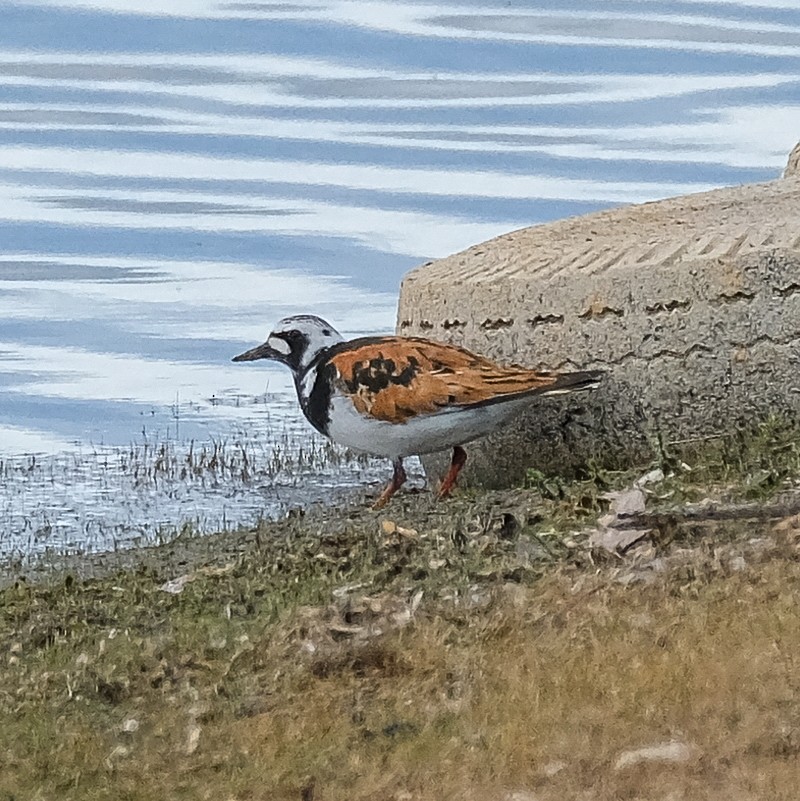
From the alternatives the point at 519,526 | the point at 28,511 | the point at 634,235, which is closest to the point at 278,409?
the point at 28,511

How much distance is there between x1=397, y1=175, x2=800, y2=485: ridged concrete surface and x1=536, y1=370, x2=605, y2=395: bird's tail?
0.20 m

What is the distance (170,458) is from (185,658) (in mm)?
6307

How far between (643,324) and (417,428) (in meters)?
1.17

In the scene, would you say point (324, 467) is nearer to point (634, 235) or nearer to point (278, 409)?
point (278, 409)

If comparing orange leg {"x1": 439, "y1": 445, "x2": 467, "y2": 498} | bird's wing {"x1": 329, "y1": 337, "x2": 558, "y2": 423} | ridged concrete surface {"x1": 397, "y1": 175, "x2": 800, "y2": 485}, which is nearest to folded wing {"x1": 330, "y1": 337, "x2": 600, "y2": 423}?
bird's wing {"x1": 329, "y1": 337, "x2": 558, "y2": 423}

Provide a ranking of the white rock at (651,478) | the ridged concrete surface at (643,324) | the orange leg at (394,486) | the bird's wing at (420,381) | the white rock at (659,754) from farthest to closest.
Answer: the orange leg at (394,486)
the ridged concrete surface at (643,324)
the bird's wing at (420,381)
the white rock at (651,478)
the white rock at (659,754)

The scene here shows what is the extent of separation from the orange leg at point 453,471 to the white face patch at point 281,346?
948 millimetres

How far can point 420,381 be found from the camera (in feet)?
24.5

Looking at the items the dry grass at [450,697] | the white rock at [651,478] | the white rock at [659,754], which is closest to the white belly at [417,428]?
the white rock at [651,478]

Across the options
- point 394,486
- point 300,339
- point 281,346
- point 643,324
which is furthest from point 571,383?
point 281,346

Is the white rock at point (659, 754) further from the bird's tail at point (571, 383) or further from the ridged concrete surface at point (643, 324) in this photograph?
the ridged concrete surface at point (643, 324)

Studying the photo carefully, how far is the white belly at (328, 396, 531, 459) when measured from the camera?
296 inches

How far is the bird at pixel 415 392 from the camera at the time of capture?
293 inches

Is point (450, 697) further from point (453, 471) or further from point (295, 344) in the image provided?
point (295, 344)
